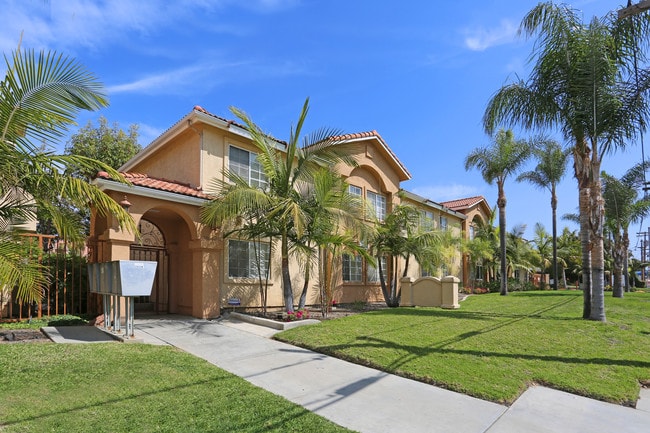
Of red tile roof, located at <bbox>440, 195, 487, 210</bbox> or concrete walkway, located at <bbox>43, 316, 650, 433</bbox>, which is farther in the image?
red tile roof, located at <bbox>440, 195, 487, 210</bbox>

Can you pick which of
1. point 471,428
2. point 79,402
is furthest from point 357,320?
point 79,402

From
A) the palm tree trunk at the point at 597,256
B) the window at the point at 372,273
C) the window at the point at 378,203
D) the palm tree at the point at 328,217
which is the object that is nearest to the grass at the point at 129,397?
the palm tree at the point at 328,217

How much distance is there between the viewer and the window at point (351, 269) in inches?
707

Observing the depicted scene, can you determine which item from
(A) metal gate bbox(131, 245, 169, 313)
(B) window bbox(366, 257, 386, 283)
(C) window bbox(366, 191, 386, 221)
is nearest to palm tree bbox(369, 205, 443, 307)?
(B) window bbox(366, 257, 386, 283)

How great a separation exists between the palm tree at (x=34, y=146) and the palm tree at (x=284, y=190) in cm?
480

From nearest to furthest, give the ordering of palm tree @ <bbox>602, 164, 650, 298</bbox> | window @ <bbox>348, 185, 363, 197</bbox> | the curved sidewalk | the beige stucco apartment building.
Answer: the curved sidewalk
the beige stucco apartment building
window @ <bbox>348, 185, 363, 197</bbox>
palm tree @ <bbox>602, 164, 650, 298</bbox>

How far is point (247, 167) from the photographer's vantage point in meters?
14.1

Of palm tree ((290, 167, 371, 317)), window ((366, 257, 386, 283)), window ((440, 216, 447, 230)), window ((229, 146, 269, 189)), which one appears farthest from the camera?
window ((440, 216, 447, 230))

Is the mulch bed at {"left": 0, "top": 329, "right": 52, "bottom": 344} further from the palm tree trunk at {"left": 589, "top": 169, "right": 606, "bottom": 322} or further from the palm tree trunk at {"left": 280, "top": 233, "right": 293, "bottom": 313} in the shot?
the palm tree trunk at {"left": 589, "top": 169, "right": 606, "bottom": 322}

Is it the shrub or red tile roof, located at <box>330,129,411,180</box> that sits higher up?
red tile roof, located at <box>330,129,411,180</box>

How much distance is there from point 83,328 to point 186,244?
4069mm

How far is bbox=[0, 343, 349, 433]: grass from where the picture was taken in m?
4.57

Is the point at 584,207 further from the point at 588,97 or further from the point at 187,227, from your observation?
the point at 187,227

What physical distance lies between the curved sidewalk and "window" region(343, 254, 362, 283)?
9547 mm
